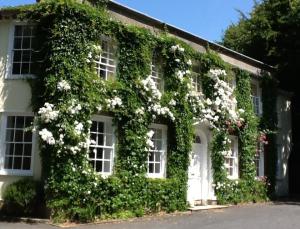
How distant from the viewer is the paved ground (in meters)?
14.4

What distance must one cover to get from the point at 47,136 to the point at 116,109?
286cm

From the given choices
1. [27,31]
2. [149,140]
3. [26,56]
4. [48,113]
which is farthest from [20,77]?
[149,140]

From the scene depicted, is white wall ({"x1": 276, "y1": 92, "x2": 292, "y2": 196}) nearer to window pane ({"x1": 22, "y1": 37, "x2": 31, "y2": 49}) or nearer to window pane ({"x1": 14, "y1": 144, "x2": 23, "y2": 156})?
window pane ({"x1": 14, "y1": 144, "x2": 23, "y2": 156})

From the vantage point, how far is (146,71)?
18234 mm

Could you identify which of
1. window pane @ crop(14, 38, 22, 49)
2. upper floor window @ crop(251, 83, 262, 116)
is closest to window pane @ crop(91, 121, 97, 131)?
window pane @ crop(14, 38, 22, 49)

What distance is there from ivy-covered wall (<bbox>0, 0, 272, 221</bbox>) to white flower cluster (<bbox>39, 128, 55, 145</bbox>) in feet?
0.10

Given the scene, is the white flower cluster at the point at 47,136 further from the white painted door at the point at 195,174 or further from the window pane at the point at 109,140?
the white painted door at the point at 195,174

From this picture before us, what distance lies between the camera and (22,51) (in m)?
16.9

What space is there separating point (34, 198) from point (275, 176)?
1448 cm

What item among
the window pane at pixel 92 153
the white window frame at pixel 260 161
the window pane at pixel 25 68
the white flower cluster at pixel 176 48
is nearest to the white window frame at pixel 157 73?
the white flower cluster at pixel 176 48

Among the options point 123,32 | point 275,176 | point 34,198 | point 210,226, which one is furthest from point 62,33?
point 275,176

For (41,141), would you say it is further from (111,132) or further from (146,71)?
(146,71)

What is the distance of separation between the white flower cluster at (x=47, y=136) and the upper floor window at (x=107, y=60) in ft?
10.5

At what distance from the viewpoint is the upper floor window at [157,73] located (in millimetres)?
19141
